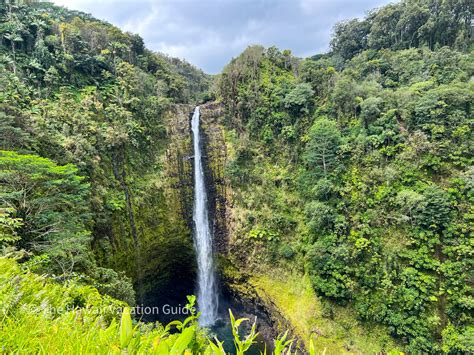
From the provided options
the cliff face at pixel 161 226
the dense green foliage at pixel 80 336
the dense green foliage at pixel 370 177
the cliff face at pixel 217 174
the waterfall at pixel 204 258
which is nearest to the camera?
the dense green foliage at pixel 80 336

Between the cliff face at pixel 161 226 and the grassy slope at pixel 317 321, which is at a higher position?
the cliff face at pixel 161 226

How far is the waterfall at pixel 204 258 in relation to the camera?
53.8 feet

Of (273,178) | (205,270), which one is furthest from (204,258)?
(273,178)

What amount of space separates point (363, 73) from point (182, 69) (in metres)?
22.1

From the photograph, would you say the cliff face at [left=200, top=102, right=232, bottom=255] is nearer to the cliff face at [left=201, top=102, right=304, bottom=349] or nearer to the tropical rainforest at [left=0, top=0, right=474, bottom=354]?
the cliff face at [left=201, top=102, right=304, bottom=349]

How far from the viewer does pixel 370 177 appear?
14.0m

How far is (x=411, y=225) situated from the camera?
12.3 m

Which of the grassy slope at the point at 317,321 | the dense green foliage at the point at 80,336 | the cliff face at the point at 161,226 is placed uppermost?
the dense green foliage at the point at 80,336

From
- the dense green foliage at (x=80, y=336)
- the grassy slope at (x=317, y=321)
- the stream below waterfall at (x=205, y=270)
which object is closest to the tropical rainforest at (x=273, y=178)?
the grassy slope at (x=317, y=321)

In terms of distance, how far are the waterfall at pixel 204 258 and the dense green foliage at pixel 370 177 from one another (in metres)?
2.28

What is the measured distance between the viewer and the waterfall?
1641 centimetres

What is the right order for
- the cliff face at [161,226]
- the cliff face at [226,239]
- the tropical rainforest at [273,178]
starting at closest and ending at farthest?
the tropical rainforest at [273,178] < the cliff face at [226,239] < the cliff face at [161,226]

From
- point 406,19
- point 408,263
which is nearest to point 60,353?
point 408,263

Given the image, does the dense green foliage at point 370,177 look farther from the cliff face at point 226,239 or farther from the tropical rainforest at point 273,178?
the cliff face at point 226,239
